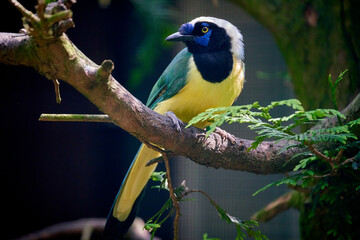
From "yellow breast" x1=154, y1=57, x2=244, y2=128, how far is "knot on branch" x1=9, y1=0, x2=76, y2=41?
2.25ft

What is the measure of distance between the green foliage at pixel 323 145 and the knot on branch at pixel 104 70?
25cm

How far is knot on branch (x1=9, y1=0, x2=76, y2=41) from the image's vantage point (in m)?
0.64

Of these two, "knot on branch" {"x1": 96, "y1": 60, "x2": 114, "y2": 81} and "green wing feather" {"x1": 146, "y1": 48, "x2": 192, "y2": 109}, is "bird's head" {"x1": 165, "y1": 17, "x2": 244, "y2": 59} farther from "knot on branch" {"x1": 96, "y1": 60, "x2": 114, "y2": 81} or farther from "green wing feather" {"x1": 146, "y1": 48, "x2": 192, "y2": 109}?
"knot on branch" {"x1": 96, "y1": 60, "x2": 114, "y2": 81}

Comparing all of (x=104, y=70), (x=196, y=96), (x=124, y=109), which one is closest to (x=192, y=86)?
(x=196, y=96)

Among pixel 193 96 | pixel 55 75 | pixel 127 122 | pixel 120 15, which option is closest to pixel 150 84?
pixel 120 15

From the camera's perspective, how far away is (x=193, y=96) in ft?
4.39

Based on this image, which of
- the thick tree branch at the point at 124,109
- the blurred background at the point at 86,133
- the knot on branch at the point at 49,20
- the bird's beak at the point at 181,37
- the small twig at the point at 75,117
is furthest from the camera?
the blurred background at the point at 86,133

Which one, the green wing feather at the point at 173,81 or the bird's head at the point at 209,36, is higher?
the bird's head at the point at 209,36

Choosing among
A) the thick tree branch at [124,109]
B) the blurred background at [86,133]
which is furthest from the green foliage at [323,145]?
the blurred background at [86,133]

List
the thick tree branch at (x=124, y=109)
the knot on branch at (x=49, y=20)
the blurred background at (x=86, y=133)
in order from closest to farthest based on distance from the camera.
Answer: the knot on branch at (x=49, y=20) < the thick tree branch at (x=124, y=109) < the blurred background at (x=86, y=133)

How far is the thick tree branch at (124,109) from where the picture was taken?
2.48 ft

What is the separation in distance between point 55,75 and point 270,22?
1313 millimetres

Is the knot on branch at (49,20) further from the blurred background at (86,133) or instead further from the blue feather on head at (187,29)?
the blurred background at (86,133)

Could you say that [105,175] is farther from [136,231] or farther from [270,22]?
[270,22]
